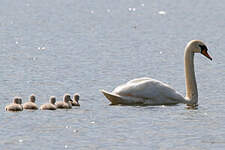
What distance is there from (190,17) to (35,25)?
14.3 m

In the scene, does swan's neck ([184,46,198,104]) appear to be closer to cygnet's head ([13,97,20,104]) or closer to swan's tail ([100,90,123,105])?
swan's tail ([100,90,123,105])

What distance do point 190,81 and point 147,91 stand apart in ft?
5.85

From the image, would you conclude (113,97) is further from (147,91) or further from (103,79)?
(103,79)

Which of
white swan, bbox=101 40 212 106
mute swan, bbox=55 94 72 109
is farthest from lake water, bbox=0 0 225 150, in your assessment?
white swan, bbox=101 40 212 106

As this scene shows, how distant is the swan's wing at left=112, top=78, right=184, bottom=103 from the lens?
21.9m

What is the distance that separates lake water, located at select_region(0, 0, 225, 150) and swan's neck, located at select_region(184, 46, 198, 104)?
0.31m

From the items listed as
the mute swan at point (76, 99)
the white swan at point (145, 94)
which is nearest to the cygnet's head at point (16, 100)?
the mute swan at point (76, 99)

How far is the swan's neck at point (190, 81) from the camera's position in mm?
22719

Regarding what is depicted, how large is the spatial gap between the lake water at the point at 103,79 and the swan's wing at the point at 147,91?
0.34 m

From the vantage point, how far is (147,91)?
21938 millimetres

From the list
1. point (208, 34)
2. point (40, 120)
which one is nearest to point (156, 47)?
point (208, 34)

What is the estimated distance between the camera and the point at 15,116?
781 inches

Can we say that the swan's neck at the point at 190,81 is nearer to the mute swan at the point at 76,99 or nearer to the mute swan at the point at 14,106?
the mute swan at the point at 76,99

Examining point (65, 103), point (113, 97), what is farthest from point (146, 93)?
point (65, 103)
